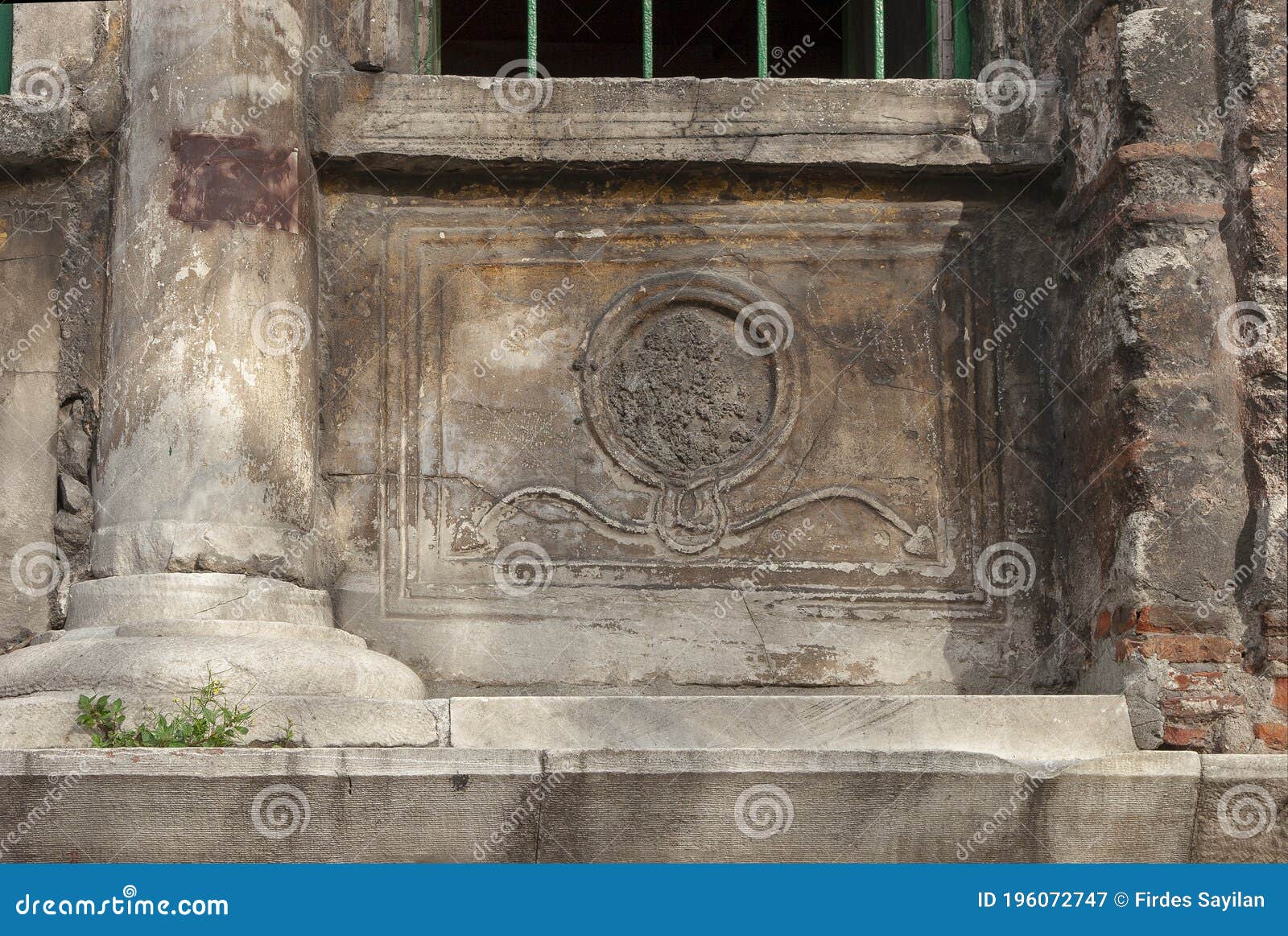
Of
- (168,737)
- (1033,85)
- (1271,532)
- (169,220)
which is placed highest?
(1033,85)

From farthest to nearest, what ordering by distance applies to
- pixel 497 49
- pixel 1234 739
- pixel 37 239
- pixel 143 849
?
1. pixel 497 49
2. pixel 37 239
3. pixel 1234 739
4. pixel 143 849

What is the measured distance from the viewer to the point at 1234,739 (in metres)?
4.23

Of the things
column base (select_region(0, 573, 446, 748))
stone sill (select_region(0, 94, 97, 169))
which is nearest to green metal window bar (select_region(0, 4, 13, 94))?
stone sill (select_region(0, 94, 97, 169))

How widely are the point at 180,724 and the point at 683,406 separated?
6.47 ft

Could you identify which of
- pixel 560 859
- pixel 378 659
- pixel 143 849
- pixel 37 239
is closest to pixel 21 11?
pixel 37 239

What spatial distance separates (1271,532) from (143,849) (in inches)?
124

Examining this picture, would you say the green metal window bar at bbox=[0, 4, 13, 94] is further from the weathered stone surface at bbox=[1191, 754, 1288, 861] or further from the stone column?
the weathered stone surface at bbox=[1191, 754, 1288, 861]

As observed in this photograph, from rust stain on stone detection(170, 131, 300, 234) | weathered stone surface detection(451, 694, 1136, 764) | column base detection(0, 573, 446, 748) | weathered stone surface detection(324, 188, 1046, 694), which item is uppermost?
rust stain on stone detection(170, 131, 300, 234)

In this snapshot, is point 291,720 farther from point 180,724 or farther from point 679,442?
point 679,442

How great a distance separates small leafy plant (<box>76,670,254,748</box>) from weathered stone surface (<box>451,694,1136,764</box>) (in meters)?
0.56

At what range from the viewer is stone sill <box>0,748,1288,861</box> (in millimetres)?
3572

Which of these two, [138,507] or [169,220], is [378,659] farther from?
[169,220]

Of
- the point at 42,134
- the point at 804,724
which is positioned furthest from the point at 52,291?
the point at 804,724

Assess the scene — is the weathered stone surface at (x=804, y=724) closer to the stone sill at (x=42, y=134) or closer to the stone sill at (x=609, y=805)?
the stone sill at (x=609, y=805)
